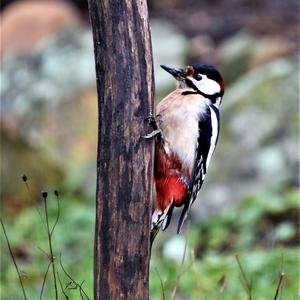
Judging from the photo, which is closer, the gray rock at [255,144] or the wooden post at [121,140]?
the wooden post at [121,140]

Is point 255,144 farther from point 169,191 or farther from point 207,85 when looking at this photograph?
point 169,191

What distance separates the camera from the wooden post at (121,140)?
3373mm

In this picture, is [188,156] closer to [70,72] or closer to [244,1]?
Result: [70,72]

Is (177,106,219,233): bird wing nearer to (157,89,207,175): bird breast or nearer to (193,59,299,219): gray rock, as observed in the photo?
(157,89,207,175): bird breast

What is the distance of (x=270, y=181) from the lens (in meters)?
7.17

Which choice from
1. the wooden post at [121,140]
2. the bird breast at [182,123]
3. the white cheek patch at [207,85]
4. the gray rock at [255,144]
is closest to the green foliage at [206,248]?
the gray rock at [255,144]

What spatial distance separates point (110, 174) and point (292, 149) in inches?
163

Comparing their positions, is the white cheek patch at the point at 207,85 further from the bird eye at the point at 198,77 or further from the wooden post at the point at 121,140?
the wooden post at the point at 121,140

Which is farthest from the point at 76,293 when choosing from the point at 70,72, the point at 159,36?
the point at 159,36

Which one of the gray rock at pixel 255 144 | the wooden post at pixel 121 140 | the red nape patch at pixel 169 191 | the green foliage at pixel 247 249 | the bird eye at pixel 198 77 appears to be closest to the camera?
the wooden post at pixel 121 140

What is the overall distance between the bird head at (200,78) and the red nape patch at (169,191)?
1.56 ft

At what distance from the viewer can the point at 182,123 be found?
4156mm

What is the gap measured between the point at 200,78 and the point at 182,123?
0.96 ft

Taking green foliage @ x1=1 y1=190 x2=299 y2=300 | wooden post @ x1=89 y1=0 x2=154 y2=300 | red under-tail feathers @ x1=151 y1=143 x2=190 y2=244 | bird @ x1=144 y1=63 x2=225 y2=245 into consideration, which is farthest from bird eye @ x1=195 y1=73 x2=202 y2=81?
green foliage @ x1=1 y1=190 x2=299 y2=300
